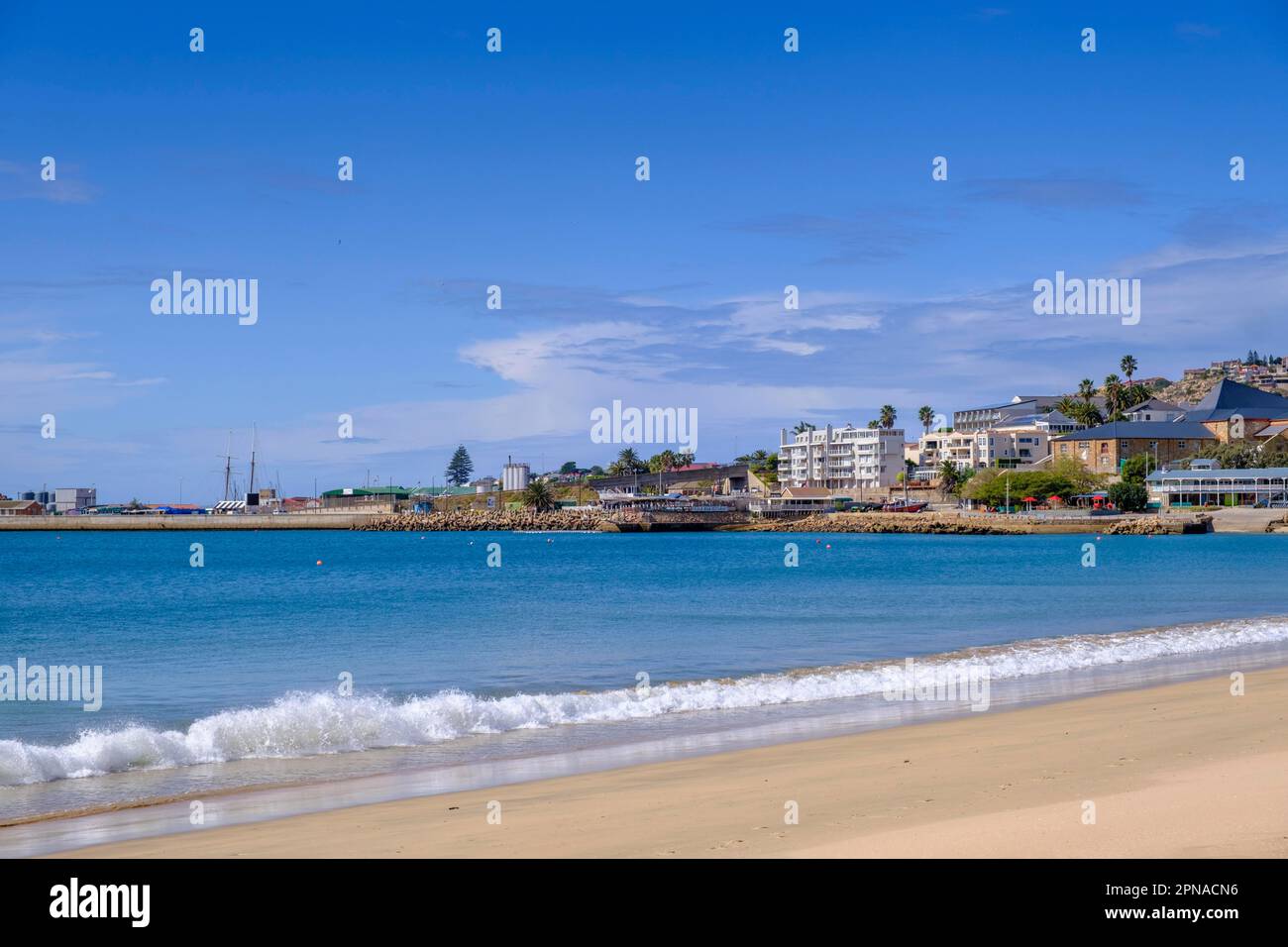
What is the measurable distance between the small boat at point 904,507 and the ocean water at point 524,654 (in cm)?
8937

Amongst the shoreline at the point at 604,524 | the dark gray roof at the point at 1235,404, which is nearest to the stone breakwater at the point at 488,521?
the shoreline at the point at 604,524

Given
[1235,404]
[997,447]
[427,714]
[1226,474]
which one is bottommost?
[427,714]

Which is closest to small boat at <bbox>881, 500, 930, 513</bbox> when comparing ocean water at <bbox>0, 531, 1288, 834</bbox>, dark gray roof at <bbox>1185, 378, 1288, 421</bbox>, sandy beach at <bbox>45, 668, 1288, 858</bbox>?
dark gray roof at <bbox>1185, 378, 1288, 421</bbox>

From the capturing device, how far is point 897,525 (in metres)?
133

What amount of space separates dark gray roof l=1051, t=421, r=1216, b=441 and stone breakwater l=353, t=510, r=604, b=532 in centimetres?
6694

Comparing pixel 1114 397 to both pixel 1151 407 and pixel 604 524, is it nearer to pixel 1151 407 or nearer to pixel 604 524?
pixel 1151 407

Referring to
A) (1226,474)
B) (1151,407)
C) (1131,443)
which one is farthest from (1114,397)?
(1226,474)

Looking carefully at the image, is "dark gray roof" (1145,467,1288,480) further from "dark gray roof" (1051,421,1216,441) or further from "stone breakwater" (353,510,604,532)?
"stone breakwater" (353,510,604,532)

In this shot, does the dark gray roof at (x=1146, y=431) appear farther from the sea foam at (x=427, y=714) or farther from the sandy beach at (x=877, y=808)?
the sandy beach at (x=877, y=808)

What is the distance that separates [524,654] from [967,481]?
140611mm

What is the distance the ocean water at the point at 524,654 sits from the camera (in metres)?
13.5
